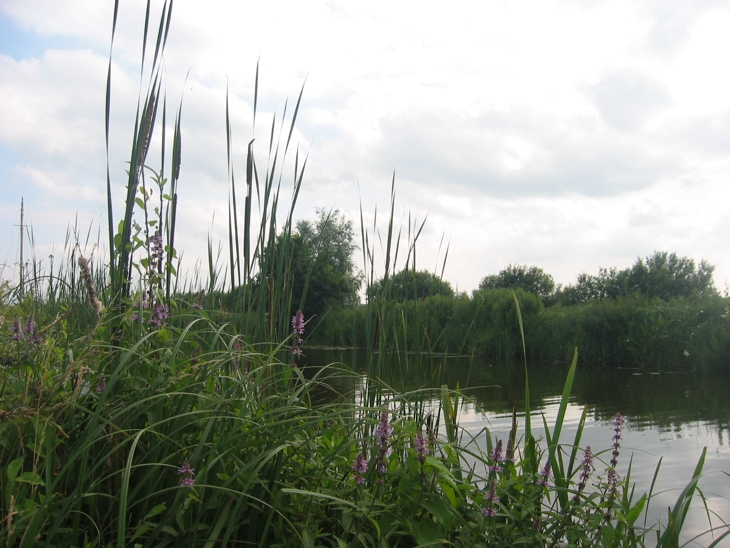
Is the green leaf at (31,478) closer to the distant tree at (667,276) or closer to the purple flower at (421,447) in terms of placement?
the purple flower at (421,447)

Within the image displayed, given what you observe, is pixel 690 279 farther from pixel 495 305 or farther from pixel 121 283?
pixel 121 283

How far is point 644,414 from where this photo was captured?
24.2 ft

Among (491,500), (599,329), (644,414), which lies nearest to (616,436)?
(491,500)

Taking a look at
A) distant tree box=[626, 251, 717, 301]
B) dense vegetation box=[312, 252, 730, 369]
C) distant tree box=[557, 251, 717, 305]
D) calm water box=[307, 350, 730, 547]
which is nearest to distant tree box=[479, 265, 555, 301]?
distant tree box=[557, 251, 717, 305]

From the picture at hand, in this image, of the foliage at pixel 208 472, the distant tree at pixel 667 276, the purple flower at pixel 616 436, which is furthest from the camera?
the distant tree at pixel 667 276

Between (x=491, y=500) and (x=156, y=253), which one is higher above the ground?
(x=156, y=253)

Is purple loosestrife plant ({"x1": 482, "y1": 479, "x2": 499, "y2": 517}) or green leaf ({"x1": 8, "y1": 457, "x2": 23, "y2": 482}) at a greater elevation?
green leaf ({"x1": 8, "y1": 457, "x2": 23, "y2": 482})

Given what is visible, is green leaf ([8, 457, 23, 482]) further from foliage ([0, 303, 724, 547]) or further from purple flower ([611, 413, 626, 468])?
purple flower ([611, 413, 626, 468])

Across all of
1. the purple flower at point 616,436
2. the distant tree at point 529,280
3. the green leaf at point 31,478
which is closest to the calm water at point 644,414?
the purple flower at point 616,436

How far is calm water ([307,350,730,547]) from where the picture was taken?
3.46 m

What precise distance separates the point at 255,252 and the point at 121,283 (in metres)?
0.67

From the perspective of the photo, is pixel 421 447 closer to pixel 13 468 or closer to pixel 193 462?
pixel 193 462

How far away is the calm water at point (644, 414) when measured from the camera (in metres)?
3.46

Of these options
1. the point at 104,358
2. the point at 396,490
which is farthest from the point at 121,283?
the point at 396,490
